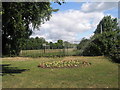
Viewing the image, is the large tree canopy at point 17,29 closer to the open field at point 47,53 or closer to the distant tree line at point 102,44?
the open field at point 47,53

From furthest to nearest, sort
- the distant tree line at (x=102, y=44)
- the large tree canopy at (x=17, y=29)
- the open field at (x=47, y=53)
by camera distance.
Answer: the open field at (x=47, y=53) < the distant tree line at (x=102, y=44) < the large tree canopy at (x=17, y=29)

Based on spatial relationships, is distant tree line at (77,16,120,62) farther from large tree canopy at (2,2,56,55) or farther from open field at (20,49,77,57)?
large tree canopy at (2,2,56,55)

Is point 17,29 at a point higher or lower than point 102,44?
higher

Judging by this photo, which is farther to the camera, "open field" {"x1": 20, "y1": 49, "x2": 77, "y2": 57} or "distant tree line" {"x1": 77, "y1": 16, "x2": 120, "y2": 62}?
"open field" {"x1": 20, "y1": 49, "x2": 77, "y2": 57}

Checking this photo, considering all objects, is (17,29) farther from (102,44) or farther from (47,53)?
(102,44)

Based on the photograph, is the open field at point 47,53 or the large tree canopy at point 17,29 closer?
the large tree canopy at point 17,29

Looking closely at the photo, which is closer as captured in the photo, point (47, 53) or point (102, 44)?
point (102, 44)

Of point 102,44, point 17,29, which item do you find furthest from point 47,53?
point 102,44

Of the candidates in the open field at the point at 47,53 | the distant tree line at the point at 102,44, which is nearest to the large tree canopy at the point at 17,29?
the open field at the point at 47,53

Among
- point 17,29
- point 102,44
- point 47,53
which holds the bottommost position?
point 47,53

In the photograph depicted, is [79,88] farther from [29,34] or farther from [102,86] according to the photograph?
[29,34]

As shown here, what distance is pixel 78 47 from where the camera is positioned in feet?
68.9

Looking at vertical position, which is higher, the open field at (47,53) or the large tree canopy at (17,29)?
the large tree canopy at (17,29)

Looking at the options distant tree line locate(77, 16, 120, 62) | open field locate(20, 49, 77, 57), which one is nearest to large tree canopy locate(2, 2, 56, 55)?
open field locate(20, 49, 77, 57)
